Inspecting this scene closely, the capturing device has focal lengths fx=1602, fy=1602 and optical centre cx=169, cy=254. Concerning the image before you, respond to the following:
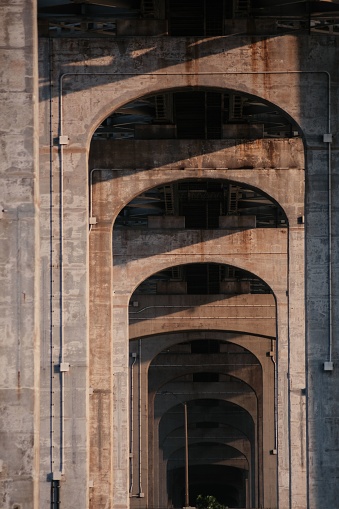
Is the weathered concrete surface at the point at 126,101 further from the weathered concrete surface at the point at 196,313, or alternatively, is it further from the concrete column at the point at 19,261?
the weathered concrete surface at the point at 196,313

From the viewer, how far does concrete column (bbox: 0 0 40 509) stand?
24.1 metres

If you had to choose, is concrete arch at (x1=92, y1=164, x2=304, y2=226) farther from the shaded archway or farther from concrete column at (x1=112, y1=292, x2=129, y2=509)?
concrete column at (x1=112, y1=292, x2=129, y2=509)

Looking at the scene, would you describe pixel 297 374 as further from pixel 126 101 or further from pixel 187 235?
pixel 187 235

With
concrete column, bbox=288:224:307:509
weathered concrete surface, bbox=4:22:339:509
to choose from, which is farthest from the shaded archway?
weathered concrete surface, bbox=4:22:339:509

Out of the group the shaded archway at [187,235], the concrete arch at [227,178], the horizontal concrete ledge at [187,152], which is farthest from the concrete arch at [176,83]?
the horizontal concrete ledge at [187,152]

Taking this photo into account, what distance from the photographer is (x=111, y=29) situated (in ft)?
102

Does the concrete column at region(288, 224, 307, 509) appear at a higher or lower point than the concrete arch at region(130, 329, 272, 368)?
lower

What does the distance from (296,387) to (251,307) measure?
66.2ft

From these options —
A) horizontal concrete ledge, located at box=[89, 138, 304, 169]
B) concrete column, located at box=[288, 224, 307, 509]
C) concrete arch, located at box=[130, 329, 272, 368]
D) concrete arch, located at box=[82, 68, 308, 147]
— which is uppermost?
horizontal concrete ledge, located at box=[89, 138, 304, 169]

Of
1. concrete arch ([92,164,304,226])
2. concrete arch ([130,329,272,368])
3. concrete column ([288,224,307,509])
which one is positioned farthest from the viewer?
concrete arch ([130,329,272,368])

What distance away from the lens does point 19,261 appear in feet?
80.2

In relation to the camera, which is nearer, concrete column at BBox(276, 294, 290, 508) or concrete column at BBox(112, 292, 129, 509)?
concrete column at BBox(276, 294, 290, 508)

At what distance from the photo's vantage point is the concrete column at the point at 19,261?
24078mm

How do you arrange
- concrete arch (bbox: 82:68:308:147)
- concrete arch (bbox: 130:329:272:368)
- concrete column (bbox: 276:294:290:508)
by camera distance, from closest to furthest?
concrete arch (bbox: 82:68:308:147), concrete column (bbox: 276:294:290:508), concrete arch (bbox: 130:329:272:368)
